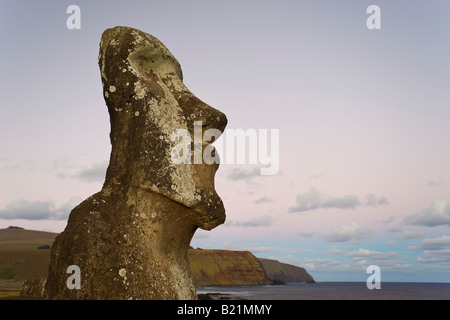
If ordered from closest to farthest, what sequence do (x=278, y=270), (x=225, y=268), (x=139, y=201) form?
(x=139, y=201) → (x=225, y=268) → (x=278, y=270)

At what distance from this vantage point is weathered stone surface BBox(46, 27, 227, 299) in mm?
7742

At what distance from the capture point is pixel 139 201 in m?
8.30

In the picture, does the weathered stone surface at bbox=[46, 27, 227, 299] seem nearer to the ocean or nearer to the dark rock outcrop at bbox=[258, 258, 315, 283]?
the ocean

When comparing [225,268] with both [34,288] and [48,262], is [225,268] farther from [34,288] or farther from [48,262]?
[34,288]

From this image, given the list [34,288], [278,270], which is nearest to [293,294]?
[278,270]

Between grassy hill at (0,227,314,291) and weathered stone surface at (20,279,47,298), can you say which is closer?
weathered stone surface at (20,279,47,298)

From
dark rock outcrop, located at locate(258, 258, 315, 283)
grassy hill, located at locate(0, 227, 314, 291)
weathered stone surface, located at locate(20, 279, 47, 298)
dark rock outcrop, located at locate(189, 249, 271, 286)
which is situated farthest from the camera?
dark rock outcrop, located at locate(258, 258, 315, 283)

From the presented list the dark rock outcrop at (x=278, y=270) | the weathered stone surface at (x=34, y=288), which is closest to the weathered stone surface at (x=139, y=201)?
the weathered stone surface at (x=34, y=288)

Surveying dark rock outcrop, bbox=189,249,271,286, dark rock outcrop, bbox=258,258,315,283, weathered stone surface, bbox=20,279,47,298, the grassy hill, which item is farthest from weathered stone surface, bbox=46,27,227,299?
dark rock outcrop, bbox=258,258,315,283

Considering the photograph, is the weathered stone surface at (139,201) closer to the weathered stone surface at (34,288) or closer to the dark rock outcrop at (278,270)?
the weathered stone surface at (34,288)

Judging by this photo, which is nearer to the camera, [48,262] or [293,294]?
[48,262]

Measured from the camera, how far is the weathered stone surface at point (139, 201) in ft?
25.4
